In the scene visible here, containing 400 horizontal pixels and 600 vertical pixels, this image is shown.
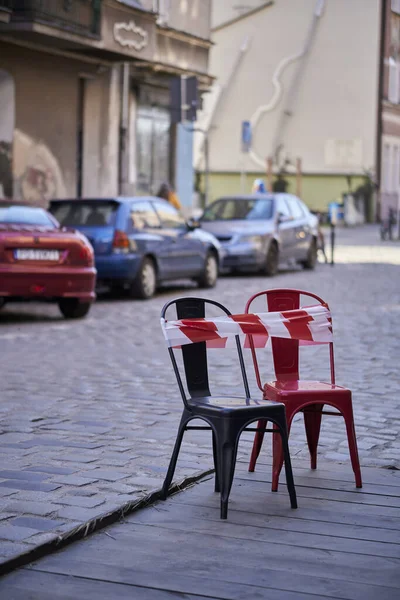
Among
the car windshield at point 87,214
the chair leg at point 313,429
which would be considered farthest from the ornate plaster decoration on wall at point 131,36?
the chair leg at point 313,429

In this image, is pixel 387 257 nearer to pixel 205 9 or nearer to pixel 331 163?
pixel 205 9

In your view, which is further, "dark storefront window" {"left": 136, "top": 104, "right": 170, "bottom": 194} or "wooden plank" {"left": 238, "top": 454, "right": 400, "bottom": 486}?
"dark storefront window" {"left": 136, "top": 104, "right": 170, "bottom": 194}

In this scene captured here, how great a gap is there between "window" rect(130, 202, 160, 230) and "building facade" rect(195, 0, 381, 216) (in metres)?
34.0

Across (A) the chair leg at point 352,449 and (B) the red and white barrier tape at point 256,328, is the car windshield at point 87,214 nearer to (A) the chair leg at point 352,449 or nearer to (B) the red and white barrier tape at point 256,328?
(B) the red and white barrier tape at point 256,328

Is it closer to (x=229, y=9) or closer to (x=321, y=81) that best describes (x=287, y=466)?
(x=321, y=81)

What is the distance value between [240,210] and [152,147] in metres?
6.99

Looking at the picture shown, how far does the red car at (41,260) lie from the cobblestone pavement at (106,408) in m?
0.38

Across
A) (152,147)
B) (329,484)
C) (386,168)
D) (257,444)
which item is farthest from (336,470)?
(386,168)

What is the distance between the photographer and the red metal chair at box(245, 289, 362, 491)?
248 inches

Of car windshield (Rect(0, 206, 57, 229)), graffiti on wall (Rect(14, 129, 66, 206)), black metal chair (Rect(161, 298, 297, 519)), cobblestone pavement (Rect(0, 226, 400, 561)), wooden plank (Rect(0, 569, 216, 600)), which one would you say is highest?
graffiti on wall (Rect(14, 129, 66, 206))

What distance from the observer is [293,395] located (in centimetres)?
630

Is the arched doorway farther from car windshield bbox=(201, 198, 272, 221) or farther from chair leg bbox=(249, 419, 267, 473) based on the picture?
chair leg bbox=(249, 419, 267, 473)

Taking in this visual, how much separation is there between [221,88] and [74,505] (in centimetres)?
5190

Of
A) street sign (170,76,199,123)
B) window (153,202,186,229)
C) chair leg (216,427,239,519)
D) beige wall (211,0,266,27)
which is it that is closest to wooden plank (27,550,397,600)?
chair leg (216,427,239,519)
